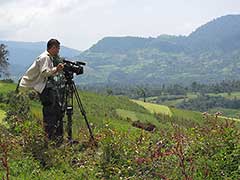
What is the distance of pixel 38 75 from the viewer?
8.26 m

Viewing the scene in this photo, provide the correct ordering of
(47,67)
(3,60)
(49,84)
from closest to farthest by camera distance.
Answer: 1. (47,67)
2. (49,84)
3. (3,60)

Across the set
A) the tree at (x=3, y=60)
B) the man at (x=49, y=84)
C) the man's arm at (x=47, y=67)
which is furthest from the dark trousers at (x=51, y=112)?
the tree at (x=3, y=60)

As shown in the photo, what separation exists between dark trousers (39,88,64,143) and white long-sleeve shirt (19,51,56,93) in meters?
0.15

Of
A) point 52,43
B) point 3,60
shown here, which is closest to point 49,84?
point 52,43

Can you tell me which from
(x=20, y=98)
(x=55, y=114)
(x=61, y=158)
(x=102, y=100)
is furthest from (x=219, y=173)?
(x=102, y=100)

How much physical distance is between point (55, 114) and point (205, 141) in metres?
3.14

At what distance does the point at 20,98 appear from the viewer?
10758 mm

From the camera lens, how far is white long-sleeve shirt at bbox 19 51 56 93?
817 cm

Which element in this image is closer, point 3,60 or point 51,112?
point 51,112

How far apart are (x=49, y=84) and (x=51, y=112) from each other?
549 millimetres

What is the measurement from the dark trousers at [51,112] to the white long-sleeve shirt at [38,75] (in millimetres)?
153

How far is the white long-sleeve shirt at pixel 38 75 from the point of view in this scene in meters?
8.17

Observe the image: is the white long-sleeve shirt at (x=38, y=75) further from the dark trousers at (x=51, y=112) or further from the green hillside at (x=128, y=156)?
the green hillside at (x=128, y=156)

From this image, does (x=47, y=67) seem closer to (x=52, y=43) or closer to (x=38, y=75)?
(x=38, y=75)
